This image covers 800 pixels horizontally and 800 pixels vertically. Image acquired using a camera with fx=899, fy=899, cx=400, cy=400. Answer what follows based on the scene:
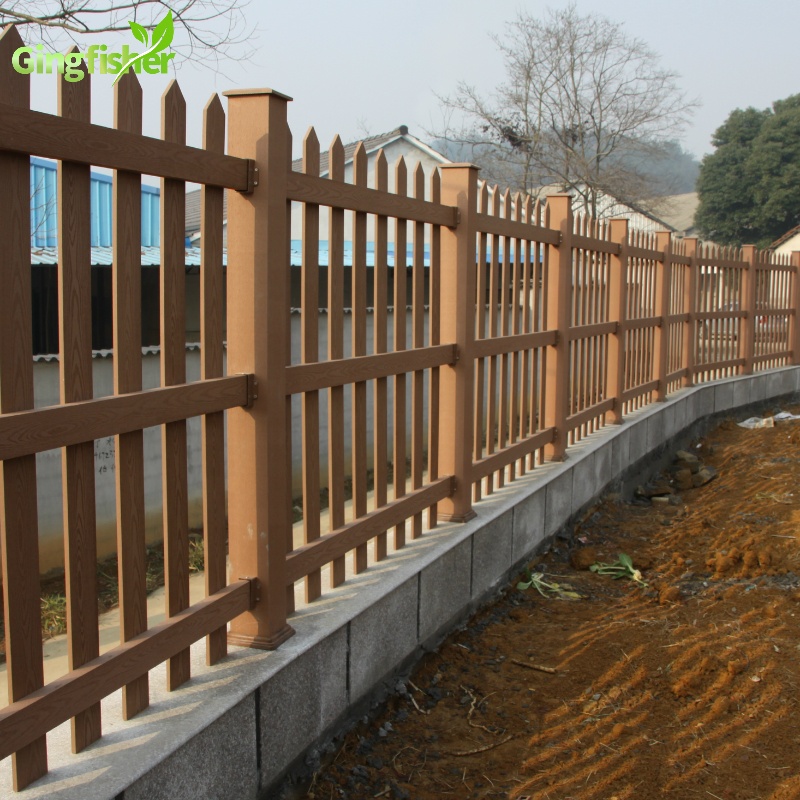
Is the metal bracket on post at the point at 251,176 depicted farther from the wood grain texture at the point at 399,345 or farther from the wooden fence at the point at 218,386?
the wood grain texture at the point at 399,345

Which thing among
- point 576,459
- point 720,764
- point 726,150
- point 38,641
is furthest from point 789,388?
point 726,150

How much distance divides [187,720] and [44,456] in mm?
6642

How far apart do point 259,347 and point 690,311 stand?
27.6ft

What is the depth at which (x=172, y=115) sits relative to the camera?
8.11ft

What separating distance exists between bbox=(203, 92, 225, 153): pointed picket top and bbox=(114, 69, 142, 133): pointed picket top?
35 cm

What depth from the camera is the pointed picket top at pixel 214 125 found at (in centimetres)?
265

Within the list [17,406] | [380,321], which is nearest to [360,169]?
[380,321]

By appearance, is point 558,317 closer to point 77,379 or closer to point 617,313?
point 617,313

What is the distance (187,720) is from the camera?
8.04 ft

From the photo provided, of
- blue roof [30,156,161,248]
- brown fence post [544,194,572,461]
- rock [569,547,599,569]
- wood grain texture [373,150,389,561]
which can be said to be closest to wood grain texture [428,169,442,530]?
wood grain texture [373,150,389,561]

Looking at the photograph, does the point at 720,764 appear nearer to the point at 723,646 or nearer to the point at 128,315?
the point at 723,646

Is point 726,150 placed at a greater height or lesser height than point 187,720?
greater

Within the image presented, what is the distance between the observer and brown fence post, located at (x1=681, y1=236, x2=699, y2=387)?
33.1ft

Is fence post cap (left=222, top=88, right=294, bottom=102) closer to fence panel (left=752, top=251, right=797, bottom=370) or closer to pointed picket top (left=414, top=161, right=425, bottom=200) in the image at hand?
pointed picket top (left=414, top=161, right=425, bottom=200)
